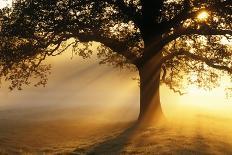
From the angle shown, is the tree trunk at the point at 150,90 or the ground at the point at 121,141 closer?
the ground at the point at 121,141

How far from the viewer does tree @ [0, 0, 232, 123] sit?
3472 centimetres

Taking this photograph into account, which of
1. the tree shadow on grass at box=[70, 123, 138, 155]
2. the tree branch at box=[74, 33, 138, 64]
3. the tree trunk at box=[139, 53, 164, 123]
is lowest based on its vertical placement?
the tree shadow on grass at box=[70, 123, 138, 155]

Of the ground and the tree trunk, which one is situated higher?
the tree trunk

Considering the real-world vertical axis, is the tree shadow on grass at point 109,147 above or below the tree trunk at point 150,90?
below

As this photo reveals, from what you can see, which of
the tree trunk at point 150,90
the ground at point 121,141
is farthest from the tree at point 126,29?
the ground at point 121,141

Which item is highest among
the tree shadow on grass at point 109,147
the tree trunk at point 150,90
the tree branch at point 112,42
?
the tree branch at point 112,42

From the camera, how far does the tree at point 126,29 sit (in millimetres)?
34719

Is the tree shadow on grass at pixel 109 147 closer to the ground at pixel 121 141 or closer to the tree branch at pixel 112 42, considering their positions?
the ground at pixel 121 141

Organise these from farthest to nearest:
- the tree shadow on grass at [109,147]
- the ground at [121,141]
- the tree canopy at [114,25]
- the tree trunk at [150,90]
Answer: the tree trunk at [150,90] < the tree canopy at [114,25] < the tree shadow on grass at [109,147] < the ground at [121,141]

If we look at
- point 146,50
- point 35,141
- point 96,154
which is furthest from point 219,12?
point 35,141

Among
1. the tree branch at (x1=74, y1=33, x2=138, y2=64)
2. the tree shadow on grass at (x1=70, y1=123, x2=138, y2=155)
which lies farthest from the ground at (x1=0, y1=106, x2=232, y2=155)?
the tree branch at (x1=74, y1=33, x2=138, y2=64)

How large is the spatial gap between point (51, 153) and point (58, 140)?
752 cm

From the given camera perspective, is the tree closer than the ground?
No

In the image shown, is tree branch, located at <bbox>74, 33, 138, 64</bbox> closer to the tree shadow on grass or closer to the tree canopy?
the tree canopy
